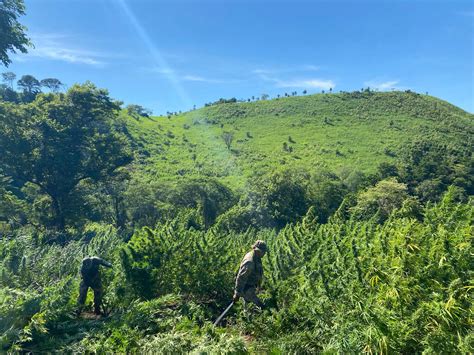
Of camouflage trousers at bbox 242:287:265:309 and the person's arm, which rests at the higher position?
the person's arm

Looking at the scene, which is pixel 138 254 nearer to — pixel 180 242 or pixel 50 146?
pixel 180 242

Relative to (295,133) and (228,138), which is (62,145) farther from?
(295,133)

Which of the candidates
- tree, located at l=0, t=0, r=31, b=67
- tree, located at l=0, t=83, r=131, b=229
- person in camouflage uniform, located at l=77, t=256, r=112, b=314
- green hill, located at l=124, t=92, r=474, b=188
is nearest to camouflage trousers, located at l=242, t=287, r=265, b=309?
person in camouflage uniform, located at l=77, t=256, r=112, b=314

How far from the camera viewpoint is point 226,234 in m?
13.4

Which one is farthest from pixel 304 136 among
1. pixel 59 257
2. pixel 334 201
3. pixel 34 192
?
pixel 59 257

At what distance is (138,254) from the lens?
27.6ft

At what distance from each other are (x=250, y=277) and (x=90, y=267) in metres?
3.26

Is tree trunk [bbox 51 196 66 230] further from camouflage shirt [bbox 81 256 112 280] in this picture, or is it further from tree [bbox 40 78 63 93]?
tree [bbox 40 78 63 93]

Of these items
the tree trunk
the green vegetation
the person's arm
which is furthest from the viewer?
the tree trunk

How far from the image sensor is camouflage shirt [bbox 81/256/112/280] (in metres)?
7.48

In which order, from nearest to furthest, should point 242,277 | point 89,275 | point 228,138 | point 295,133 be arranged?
point 242,277
point 89,275
point 228,138
point 295,133

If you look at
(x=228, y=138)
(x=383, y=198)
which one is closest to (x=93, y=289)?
(x=383, y=198)

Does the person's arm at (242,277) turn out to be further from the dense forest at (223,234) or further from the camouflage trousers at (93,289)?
the camouflage trousers at (93,289)

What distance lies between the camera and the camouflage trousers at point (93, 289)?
7602mm
